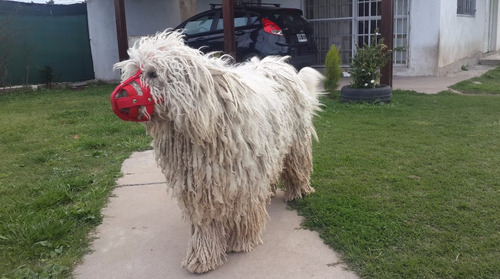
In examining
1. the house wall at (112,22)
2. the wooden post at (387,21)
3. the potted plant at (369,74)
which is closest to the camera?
the potted plant at (369,74)

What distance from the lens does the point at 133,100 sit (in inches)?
95.1

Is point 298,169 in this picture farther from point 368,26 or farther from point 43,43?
point 43,43

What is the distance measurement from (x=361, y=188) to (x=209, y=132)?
2.17 meters

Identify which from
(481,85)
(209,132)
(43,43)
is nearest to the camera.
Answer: (209,132)

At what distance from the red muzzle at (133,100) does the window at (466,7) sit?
43.2ft

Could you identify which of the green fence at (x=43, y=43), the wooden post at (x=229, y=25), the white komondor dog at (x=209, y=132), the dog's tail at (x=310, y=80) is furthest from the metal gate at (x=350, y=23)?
the white komondor dog at (x=209, y=132)

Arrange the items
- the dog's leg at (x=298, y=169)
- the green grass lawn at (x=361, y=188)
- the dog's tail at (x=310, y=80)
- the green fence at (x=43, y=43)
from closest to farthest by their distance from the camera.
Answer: the green grass lawn at (x=361, y=188) → the dog's leg at (x=298, y=169) → the dog's tail at (x=310, y=80) → the green fence at (x=43, y=43)

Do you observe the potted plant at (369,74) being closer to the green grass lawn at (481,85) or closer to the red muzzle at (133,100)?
the green grass lawn at (481,85)

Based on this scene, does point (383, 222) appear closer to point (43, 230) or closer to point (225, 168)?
point (225, 168)

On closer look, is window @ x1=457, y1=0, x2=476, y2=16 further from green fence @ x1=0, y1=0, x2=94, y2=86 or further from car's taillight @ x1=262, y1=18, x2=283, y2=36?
green fence @ x1=0, y1=0, x2=94, y2=86

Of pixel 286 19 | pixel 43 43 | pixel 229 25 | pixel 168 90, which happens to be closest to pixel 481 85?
pixel 286 19

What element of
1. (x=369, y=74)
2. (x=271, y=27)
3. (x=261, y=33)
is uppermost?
(x=271, y=27)

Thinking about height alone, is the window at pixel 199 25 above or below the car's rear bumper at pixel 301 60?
above

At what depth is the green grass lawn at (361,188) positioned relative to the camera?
3.08 m
